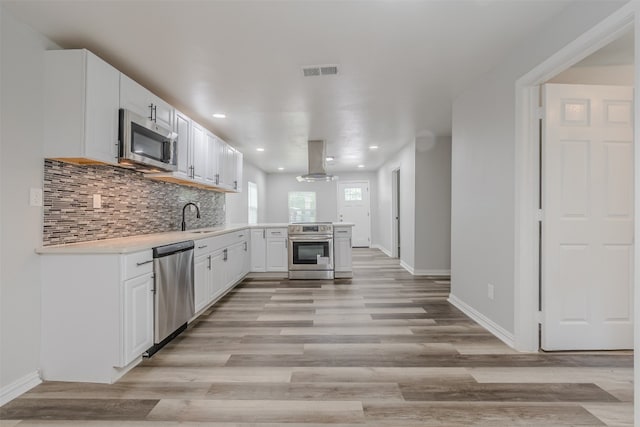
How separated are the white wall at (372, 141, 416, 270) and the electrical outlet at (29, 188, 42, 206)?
488 cm

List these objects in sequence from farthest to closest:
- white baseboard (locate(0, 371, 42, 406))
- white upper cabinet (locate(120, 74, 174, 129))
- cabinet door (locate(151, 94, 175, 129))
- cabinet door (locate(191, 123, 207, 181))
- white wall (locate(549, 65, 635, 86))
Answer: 1. cabinet door (locate(191, 123, 207, 181))
2. cabinet door (locate(151, 94, 175, 129))
3. white wall (locate(549, 65, 635, 86))
4. white upper cabinet (locate(120, 74, 174, 129))
5. white baseboard (locate(0, 371, 42, 406))

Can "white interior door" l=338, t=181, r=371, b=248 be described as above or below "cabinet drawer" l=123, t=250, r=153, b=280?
above

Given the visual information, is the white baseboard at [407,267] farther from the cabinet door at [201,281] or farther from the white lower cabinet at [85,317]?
the white lower cabinet at [85,317]

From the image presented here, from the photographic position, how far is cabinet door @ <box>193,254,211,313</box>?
10.6ft

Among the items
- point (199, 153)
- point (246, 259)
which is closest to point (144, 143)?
point (199, 153)

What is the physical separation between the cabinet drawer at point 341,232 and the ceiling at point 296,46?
1956 millimetres

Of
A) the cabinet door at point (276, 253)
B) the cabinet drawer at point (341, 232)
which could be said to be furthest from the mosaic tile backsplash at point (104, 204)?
the cabinet drawer at point (341, 232)

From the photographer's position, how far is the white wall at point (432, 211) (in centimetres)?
550

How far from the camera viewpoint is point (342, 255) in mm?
5348

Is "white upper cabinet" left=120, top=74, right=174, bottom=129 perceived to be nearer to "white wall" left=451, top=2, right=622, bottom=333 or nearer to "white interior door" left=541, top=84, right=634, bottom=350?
"white wall" left=451, top=2, right=622, bottom=333

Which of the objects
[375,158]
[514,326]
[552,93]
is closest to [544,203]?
[552,93]

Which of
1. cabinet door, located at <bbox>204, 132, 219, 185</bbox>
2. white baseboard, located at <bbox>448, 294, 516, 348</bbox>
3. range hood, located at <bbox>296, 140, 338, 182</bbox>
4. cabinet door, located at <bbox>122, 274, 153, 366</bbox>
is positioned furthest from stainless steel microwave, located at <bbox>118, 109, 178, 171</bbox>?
white baseboard, located at <bbox>448, 294, 516, 348</bbox>

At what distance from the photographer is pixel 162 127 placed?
9.81ft

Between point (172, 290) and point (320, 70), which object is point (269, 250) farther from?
point (320, 70)
